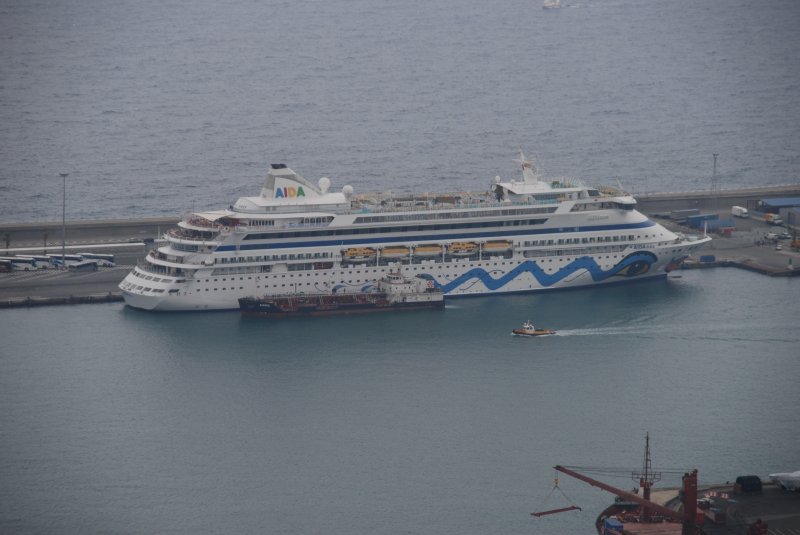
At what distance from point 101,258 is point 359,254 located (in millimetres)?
14244

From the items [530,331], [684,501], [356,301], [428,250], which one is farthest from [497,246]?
[684,501]

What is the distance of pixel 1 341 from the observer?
6825 cm

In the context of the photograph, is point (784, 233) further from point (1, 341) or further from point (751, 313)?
point (1, 341)

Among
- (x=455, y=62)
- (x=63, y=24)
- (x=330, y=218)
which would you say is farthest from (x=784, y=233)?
(x=63, y=24)

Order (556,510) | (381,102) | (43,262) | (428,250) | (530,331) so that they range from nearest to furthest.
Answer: (556,510), (530,331), (428,250), (43,262), (381,102)

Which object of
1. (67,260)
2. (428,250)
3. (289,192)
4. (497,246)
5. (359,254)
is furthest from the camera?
(67,260)

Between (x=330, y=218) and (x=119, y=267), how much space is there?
12.3 metres

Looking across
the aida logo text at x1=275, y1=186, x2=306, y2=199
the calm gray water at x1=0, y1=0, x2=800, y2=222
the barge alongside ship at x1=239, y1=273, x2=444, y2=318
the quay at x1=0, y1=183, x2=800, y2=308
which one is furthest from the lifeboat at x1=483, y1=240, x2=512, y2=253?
the calm gray water at x1=0, y1=0, x2=800, y2=222

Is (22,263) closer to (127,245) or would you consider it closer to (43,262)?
(43,262)

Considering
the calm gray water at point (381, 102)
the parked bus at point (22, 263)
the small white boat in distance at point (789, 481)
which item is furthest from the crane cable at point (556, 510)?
the calm gray water at point (381, 102)

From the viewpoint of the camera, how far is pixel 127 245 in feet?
277

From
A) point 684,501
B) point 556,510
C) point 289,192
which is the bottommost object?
point 556,510

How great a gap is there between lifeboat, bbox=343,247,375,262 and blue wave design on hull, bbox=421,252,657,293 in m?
2.72

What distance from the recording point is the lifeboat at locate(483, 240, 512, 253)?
7631 cm
